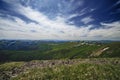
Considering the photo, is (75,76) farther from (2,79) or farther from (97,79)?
(2,79)

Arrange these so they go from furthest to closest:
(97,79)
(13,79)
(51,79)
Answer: (13,79)
(51,79)
(97,79)

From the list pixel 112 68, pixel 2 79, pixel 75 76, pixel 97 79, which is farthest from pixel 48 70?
pixel 112 68

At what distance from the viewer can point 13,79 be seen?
65375mm

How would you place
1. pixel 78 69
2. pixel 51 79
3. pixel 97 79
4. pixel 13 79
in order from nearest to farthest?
1. pixel 97 79
2. pixel 51 79
3. pixel 13 79
4. pixel 78 69

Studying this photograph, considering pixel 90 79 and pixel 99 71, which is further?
pixel 99 71

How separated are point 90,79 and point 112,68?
54.4 ft

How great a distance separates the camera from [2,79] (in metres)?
66.1

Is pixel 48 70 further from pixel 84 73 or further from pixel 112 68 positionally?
pixel 112 68

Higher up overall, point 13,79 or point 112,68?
point 112,68

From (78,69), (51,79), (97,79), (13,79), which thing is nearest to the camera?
(97,79)

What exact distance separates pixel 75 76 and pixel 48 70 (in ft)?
54.7

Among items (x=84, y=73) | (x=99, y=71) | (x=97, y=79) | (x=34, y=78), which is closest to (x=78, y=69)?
(x=84, y=73)

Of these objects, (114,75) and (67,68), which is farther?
(67,68)

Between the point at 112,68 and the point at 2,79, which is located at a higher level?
the point at 112,68
